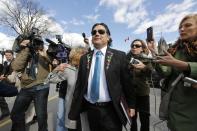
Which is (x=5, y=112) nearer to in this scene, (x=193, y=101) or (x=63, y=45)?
(x=63, y=45)

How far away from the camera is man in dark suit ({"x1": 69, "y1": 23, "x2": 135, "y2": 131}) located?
11.8 ft

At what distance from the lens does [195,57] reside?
2.85 metres

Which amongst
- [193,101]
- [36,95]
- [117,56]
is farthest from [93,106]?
[36,95]

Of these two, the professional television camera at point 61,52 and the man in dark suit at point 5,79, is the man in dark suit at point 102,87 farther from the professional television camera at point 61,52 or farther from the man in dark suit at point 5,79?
the man in dark suit at point 5,79

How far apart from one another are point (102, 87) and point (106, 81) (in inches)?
3.3

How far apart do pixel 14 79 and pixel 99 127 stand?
2.49m

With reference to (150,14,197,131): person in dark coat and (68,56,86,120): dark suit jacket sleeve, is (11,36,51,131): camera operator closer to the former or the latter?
(68,56,86,120): dark suit jacket sleeve

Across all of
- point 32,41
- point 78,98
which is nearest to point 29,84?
point 32,41

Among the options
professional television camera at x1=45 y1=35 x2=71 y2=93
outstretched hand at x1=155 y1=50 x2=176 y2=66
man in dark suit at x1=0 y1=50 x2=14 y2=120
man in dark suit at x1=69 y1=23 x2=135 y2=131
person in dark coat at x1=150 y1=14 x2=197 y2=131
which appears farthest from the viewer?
man in dark suit at x1=0 y1=50 x2=14 y2=120

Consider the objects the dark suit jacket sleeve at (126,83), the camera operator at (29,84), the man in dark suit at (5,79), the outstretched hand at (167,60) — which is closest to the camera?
the outstretched hand at (167,60)

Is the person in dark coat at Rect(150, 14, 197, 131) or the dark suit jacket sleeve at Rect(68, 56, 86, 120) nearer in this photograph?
the person in dark coat at Rect(150, 14, 197, 131)

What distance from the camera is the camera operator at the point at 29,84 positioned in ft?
18.2

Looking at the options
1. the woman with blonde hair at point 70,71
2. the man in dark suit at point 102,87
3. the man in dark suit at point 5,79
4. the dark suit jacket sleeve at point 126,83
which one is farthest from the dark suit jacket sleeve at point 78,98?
the man in dark suit at point 5,79

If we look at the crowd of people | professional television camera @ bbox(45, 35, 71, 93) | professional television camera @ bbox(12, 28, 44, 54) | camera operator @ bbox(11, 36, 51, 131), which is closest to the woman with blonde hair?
the crowd of people
